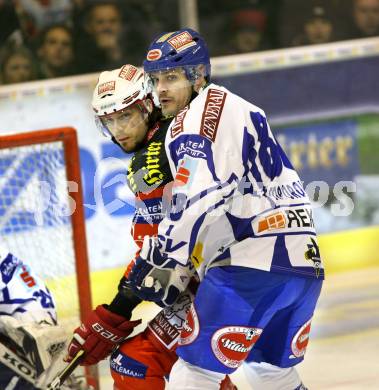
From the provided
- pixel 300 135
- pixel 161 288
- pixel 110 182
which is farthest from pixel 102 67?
pixel 161 288

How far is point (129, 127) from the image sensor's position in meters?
3.30

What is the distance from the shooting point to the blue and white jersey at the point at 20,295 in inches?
145

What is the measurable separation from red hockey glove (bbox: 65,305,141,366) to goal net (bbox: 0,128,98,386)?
794 millimetres

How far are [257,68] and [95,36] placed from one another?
2.96 ft

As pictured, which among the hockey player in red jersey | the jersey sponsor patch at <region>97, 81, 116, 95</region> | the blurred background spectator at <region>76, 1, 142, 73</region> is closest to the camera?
the hockey player in red jersey

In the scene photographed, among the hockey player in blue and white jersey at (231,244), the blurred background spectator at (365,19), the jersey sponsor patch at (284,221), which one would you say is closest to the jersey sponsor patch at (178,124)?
the hockey player in blue and white jersey at (231,244)

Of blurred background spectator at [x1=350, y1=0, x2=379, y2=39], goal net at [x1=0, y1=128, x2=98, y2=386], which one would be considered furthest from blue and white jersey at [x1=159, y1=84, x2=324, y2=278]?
blurred background spectator at [x1=350, y1=0, x2=379, y2=39]

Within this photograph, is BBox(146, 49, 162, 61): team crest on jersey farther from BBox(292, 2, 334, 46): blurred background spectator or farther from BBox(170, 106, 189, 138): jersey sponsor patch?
BBox(292, 2, 334, 46): blurred background spectator

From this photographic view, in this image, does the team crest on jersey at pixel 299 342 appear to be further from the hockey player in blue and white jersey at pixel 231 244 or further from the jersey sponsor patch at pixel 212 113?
the jersey sponsor patch at pixel 212 113

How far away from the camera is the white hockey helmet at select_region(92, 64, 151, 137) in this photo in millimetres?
3273

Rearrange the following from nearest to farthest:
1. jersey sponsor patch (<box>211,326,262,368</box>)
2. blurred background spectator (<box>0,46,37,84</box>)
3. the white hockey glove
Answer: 1. jersey sponsor patch (<box>211,326,262,368</box>)
2. the white hockey glove
3. blurred background spectator (<box>0,46,37,84</box>)

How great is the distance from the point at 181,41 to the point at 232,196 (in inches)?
21.0

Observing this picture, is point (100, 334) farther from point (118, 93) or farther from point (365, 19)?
point (365, 19)

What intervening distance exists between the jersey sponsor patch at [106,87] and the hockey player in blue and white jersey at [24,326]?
0.72 metres
